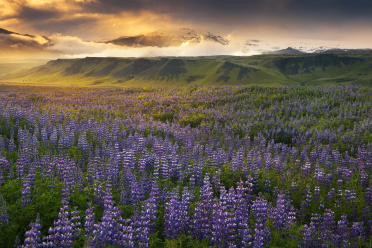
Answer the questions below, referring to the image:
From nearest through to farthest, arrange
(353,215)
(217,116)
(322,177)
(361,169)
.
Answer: (353,215)
(322,177)
(361,169)
(217,116)

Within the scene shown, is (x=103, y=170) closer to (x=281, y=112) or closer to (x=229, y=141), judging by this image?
(x=229, y=141)

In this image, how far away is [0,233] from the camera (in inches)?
291

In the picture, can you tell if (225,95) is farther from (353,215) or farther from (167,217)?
(167,217)

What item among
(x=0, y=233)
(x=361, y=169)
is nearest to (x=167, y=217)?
(x=0, y=233)

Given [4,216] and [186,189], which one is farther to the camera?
[186,189]

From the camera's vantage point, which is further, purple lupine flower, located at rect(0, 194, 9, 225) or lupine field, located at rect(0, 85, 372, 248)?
lupine field, located at rect(0, 85, 372, 248)

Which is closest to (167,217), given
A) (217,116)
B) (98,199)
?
(98,199)

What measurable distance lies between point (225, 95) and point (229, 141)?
21.2 metres

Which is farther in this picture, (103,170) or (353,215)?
(103,170)

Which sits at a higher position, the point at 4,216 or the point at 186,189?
the point at 186,189

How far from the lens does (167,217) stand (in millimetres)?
8492

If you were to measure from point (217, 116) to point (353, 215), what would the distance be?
21582 millimetres

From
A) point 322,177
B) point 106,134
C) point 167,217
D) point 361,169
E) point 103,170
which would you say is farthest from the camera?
point 106,134

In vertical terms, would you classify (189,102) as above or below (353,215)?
above
